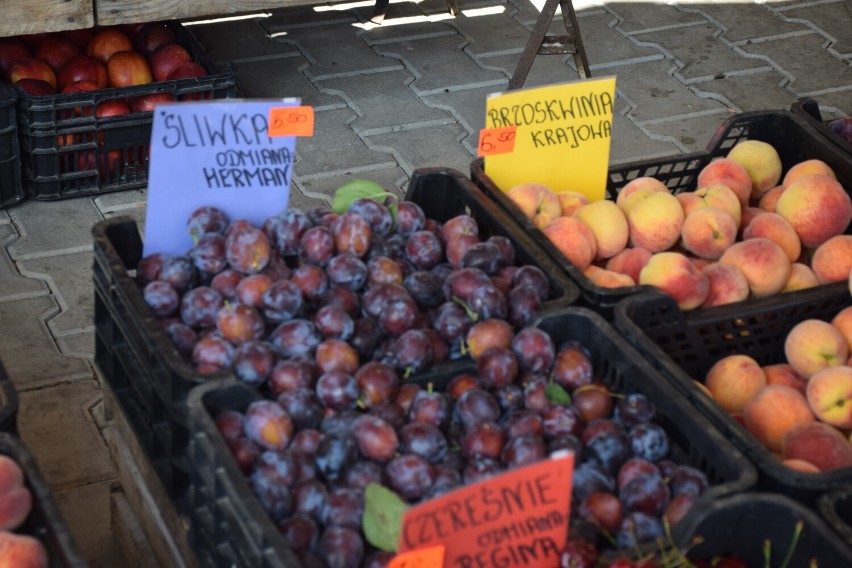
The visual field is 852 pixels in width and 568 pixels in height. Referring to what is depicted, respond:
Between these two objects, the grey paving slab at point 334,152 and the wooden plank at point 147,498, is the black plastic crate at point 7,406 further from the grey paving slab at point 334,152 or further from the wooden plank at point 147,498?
the grey paving slab at point 334,152

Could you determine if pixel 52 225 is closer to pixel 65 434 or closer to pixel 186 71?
pixel 186 71

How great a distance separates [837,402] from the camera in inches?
62.4

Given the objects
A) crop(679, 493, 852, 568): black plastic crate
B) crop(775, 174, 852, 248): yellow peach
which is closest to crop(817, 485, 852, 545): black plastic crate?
crop(679, 493, 852, 568): black plastic crate

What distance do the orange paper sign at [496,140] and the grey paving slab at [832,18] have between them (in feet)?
8.49

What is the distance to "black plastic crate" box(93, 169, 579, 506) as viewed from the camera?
1.48 metres

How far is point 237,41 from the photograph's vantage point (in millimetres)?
3865

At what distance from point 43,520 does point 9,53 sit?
82.7 inches

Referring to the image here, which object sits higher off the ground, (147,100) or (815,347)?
(815,347)

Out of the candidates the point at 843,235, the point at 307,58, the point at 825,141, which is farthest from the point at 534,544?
the point at 307,58

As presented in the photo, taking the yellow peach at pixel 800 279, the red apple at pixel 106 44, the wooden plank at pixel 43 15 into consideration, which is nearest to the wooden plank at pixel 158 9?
the wooden plank at pixel 43 15

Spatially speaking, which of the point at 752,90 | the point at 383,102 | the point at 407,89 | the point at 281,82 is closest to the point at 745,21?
the point at 752,90

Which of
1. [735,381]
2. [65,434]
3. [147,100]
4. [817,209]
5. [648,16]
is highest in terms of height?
[817,209]

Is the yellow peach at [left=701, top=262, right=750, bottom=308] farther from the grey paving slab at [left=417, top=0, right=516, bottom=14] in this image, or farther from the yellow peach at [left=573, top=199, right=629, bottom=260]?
the grey paving slab at [left=417, top=0, right=516, bottom=14]

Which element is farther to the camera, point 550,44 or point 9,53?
point 550,44
